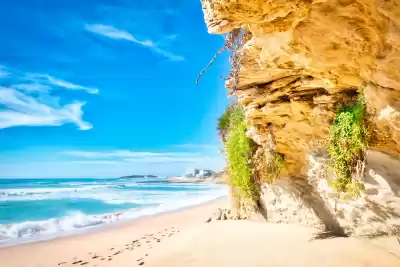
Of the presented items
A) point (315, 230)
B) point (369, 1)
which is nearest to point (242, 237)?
point (315, 230)

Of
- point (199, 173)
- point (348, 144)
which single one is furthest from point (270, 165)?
point (199, 173)

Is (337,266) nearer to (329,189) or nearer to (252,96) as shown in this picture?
(329,189)

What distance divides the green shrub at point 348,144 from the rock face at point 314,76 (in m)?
0.15

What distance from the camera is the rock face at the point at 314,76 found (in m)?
2.77

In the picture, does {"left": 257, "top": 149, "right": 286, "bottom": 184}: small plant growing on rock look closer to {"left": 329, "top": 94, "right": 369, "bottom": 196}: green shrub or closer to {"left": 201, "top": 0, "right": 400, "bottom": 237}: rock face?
{"left": 201, "top": 0, "right": 400, "bottom": 237}: rock face

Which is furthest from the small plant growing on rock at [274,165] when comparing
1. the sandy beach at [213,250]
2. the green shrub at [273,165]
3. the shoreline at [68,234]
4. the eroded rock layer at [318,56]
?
the shoreline at [68,234]

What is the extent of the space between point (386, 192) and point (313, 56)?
2.50 meters

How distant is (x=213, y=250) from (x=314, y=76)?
4258 millimetres

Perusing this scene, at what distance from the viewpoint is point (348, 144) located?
476 centimetres

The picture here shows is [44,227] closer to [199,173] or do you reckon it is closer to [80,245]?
[80,245]

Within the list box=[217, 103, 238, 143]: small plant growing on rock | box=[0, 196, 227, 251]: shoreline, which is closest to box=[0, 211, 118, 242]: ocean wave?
box=[0, 196, 227, 251]: shoreline

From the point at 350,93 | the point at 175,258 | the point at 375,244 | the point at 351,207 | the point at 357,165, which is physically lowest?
the point at 175,258

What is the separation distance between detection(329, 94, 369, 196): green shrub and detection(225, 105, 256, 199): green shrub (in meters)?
3.33

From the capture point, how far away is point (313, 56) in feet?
11.5
